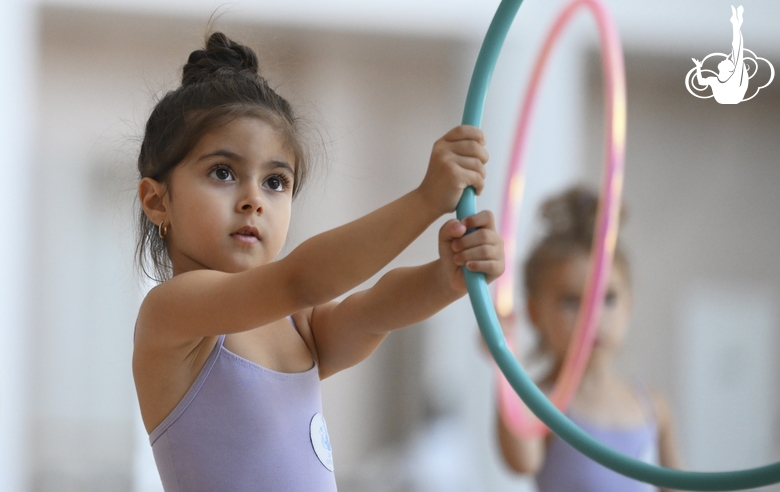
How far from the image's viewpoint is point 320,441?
0.64m

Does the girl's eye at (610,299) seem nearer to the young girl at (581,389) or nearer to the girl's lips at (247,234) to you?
the young girl at (581,389)

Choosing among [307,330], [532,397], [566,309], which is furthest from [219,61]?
[566,309]

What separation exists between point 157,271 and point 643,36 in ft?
6.87

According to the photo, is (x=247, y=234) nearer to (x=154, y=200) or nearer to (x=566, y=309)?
(x=154, y=200)

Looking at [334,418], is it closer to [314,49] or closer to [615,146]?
[314,49]

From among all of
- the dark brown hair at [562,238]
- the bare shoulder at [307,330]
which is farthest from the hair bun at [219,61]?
the dark brown hair at [562,238]

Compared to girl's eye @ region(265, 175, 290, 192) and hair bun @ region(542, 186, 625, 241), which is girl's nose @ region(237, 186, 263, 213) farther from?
hair bun @ region(542, 186, 625, 241)

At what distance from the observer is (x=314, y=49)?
223 centimetres

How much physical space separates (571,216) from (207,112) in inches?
30.9

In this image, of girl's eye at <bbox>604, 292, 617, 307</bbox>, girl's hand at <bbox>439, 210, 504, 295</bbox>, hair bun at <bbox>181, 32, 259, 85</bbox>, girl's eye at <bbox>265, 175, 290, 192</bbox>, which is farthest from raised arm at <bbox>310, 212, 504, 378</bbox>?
girl's eye at <bbox>604, 292, 617, 307</bbox>

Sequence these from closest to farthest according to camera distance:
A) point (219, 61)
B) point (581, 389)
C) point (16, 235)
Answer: point (219, 61), point (581, 389), point (16, 235)

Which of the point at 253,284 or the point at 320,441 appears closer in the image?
the point at 253,284

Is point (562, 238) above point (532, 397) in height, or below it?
above

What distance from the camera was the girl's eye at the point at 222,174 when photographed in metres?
0.63
